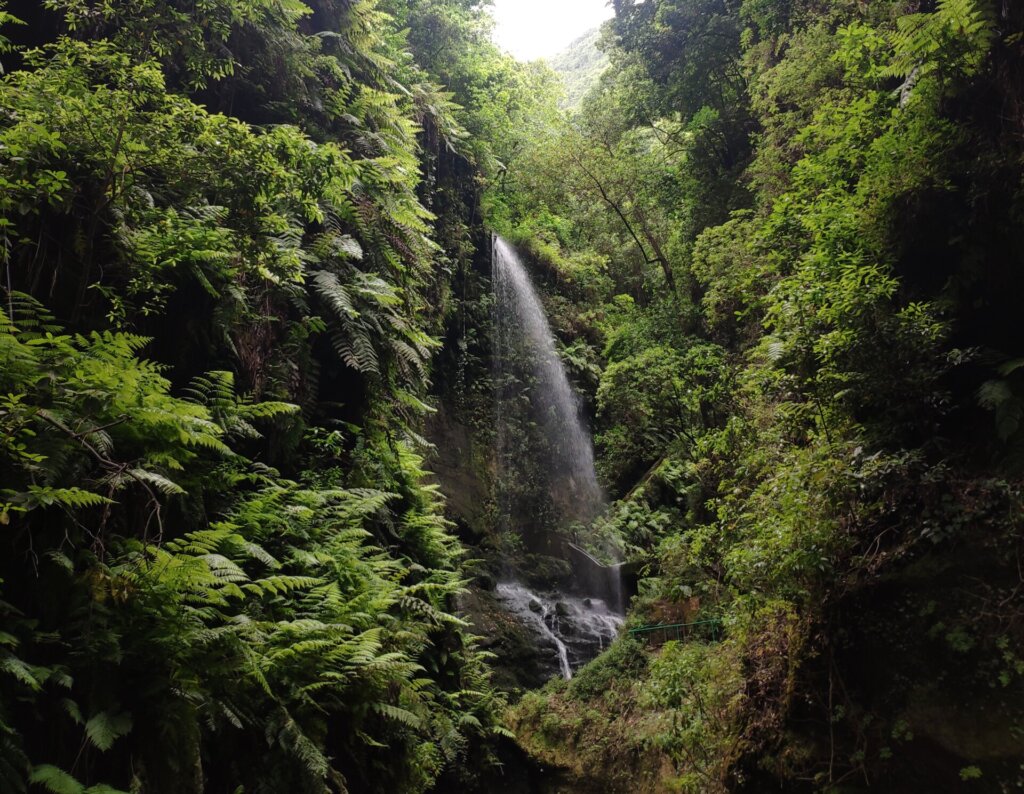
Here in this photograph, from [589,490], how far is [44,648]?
12229 mm

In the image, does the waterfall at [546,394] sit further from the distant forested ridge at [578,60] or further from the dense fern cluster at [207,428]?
the distant forested ridge at [578,60]

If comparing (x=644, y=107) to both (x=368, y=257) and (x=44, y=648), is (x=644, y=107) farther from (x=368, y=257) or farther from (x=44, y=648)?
(x=44, y=648)

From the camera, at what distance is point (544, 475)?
14.2 m

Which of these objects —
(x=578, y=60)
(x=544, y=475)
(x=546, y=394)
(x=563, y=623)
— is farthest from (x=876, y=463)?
(x=578, y=60)

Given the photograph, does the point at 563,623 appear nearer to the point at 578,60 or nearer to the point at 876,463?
the point at 876,463

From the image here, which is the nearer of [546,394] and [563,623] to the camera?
[563,623]

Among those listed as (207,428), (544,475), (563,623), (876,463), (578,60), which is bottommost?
(563,623)

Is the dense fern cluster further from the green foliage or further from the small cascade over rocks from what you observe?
the small cascade over rocks

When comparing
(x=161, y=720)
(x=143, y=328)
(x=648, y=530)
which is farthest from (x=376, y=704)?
(x=648, y=530)

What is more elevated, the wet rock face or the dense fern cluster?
the dense fern cluster

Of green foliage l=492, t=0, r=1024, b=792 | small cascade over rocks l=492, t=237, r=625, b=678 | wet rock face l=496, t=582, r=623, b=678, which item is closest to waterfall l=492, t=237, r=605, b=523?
small cascade over rocks l=492, t=237, r=625, b=678

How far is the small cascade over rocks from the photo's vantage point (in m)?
11.4

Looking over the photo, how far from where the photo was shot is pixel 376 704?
443cm

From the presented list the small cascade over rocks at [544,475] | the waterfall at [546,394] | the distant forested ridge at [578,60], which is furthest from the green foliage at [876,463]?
the distant forested ridge at [578,60]
